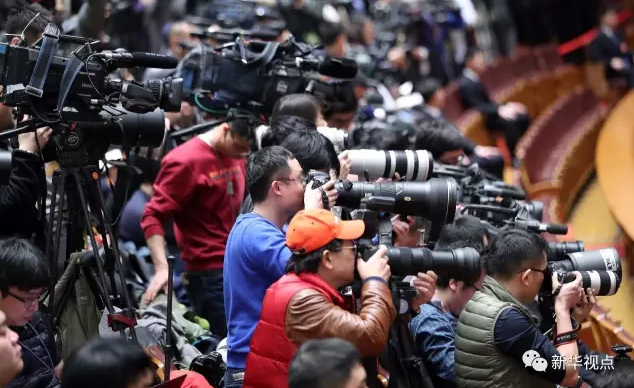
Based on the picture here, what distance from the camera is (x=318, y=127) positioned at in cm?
462

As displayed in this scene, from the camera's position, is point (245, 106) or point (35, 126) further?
point (245, 106)

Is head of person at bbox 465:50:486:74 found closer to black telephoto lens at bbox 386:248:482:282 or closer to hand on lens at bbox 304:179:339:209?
hand on lens at bbox 304:179:339:209

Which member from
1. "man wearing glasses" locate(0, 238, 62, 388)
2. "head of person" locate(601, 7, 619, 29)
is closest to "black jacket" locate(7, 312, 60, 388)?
"man wearing glasses" locate(0, 238, 62, 388)

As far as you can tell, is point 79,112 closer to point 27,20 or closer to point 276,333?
point 27,20

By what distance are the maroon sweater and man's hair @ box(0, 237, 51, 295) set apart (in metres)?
1.38

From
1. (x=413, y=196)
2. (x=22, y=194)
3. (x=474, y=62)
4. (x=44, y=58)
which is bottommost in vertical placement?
(x=474, y=62)

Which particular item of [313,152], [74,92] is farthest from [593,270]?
[74,92]

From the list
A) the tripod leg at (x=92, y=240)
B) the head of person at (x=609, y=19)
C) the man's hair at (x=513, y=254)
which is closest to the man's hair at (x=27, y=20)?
the tripod leg at (x=92, y=240)

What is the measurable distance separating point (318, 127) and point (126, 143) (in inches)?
34.5

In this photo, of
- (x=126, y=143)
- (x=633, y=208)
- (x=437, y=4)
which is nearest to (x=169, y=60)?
(x=126, y=143)

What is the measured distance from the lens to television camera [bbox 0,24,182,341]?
12.3ft

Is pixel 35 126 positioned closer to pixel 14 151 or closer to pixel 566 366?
pixel 14 151

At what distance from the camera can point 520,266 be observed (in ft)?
12.6

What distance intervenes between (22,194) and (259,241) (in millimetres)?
942
